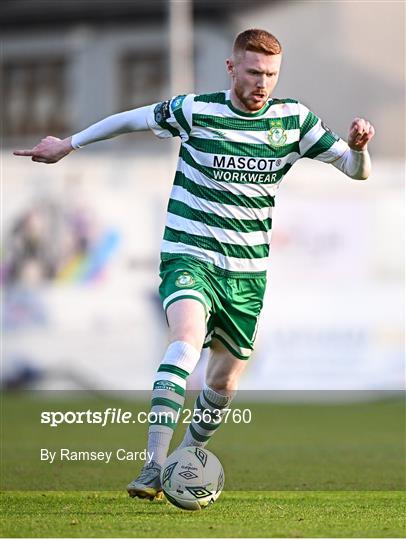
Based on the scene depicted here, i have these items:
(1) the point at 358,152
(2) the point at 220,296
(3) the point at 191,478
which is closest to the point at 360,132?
(1) the point at 358,152

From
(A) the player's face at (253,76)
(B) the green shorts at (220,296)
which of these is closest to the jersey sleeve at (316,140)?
(A) the player's face at (253,76)

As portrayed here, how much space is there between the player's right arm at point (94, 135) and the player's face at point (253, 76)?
0.53 meters

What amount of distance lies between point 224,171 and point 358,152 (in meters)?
0.73

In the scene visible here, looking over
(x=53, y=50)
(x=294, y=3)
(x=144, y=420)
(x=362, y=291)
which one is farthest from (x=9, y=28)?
(x=144, y=420)

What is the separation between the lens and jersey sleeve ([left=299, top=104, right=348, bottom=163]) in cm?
759

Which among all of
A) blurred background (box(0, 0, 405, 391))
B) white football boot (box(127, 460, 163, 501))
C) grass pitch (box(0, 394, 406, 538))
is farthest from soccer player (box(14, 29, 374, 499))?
blurred background (box(0, 0, 405, 391))

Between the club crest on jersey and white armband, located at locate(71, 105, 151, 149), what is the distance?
2.23 ft

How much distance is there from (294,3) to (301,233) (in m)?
12.8

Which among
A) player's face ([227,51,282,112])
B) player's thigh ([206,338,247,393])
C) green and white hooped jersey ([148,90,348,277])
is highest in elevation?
player's face ([227,51,282,112])

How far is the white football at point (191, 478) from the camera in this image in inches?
267

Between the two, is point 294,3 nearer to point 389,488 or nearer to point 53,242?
point 53,242

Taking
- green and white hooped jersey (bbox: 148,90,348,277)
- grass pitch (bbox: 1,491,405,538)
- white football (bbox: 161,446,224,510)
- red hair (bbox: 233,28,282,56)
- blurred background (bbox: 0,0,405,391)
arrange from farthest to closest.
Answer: blurred background (bbox: 0,0,405,391)
green and white hooped jersey (bbox: 148,90,348,277)
red hair (bbox: 233,28,282,56)
white football (bbox: 161,446,224,510)
grass pitch (bbox: 1,491,405,538)

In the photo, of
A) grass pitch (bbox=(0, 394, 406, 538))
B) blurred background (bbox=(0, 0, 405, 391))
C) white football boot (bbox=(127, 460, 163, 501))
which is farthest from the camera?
blurred background (bbox=(0, 0, 405, 391))

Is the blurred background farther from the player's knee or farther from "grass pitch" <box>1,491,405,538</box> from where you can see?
the player's knee
